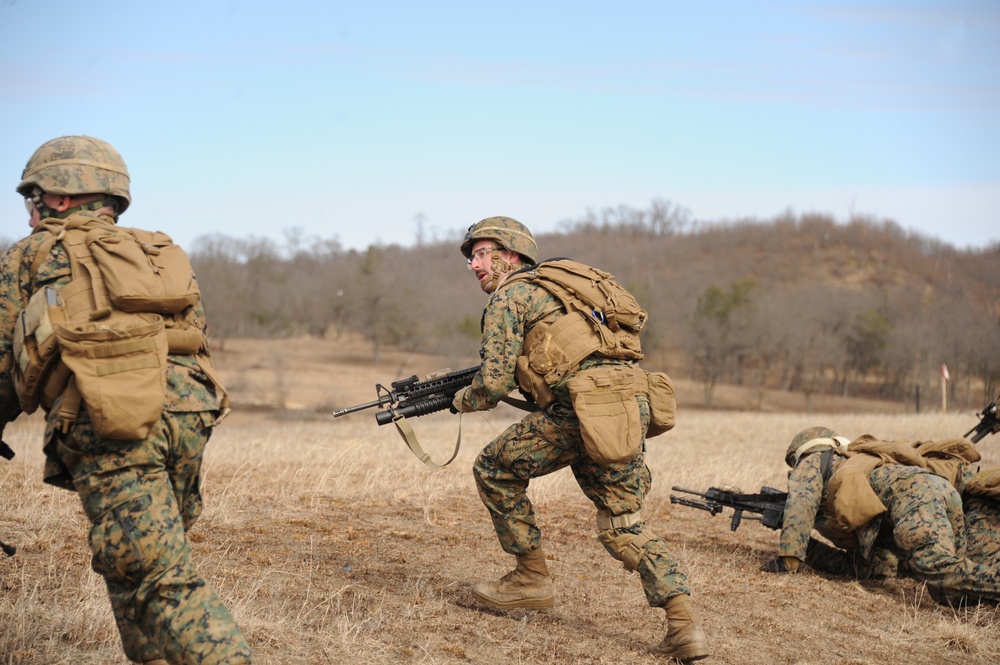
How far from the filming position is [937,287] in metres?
77.2

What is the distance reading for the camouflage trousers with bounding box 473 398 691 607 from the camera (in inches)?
187

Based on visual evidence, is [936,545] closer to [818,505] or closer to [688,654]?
[818,505]

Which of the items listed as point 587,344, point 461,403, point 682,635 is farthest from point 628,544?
point 461,403

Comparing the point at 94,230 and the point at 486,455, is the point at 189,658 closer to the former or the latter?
the point at 94,230

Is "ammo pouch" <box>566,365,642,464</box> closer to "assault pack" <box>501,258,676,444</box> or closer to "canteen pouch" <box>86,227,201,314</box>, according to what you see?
"assault pack" <box>501,258,676,444</box>

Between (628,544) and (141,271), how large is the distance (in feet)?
8.89

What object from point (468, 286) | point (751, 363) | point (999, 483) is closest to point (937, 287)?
point (751, 363)

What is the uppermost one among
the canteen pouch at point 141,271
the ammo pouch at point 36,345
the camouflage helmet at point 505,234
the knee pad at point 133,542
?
the camouflage helmet at point 505,234

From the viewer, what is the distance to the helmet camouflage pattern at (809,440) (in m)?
7.01

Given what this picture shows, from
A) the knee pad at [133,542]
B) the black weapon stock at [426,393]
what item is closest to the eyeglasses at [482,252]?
the black weapon stock at [426,393]

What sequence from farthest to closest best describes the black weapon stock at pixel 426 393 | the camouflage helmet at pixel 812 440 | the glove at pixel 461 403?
the camouflage helmet at pixel 812 440
the black weapon stock at pixel 426 393
the glove at pixel 461 403

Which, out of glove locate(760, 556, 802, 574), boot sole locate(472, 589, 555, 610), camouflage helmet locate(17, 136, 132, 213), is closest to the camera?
camouflage helmet locate(17, 136, 132, 213)

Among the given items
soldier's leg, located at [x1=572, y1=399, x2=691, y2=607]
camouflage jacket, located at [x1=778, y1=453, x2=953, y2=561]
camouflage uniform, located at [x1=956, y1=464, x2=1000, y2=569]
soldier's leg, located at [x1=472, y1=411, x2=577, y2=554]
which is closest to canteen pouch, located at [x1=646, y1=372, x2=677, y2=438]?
soldier's leg, located at [x1=572, y1=399, x2=691, y2=607]

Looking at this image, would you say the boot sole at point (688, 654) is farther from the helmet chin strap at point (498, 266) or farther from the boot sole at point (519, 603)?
the helmet chin strap at point (498, 266)
